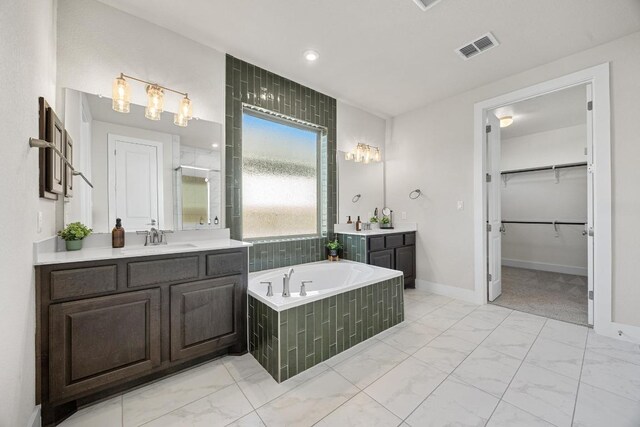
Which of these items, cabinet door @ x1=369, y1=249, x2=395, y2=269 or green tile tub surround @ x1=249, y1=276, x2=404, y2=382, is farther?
cabinet door @ x1=369, y1=249, x2=395, y2=269

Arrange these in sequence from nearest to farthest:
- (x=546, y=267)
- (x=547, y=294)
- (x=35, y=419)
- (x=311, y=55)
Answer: (x=35, y=419), (x=311, y=55), (x=547, y=294), (x=546, y=267)

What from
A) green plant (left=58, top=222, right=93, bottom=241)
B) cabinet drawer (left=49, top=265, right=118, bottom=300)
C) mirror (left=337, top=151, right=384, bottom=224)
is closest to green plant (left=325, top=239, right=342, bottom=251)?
mirror (left=337, top=151, right=384, bottom=224)

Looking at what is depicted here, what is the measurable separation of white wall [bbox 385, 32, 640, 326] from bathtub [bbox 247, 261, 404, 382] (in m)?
1.34

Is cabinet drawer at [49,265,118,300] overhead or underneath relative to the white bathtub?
overhead

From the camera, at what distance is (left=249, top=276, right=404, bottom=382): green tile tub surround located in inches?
69.8

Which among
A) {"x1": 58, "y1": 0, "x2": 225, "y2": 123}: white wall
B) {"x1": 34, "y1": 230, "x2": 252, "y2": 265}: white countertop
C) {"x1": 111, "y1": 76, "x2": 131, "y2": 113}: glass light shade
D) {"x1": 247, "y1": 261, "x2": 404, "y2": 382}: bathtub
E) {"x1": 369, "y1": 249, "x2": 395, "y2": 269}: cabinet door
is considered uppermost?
{"x1": 58, "y1": 0, "x2": 225, "y2": 123}: white wall

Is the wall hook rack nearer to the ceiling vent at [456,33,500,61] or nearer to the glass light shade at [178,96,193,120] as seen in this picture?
the glass light shade at [178,96,193,120]

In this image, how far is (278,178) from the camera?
3.17 meters

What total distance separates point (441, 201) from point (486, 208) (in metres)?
0.55

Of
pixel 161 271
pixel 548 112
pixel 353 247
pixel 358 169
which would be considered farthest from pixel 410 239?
pixel 161 271

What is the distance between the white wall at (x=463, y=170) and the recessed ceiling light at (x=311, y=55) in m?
1.99

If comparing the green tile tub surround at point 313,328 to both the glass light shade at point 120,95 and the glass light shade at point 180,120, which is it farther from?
the glass light shade at point 120,95

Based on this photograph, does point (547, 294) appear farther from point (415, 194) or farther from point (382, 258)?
point (382, 258)

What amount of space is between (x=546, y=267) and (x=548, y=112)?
289 centimetres
